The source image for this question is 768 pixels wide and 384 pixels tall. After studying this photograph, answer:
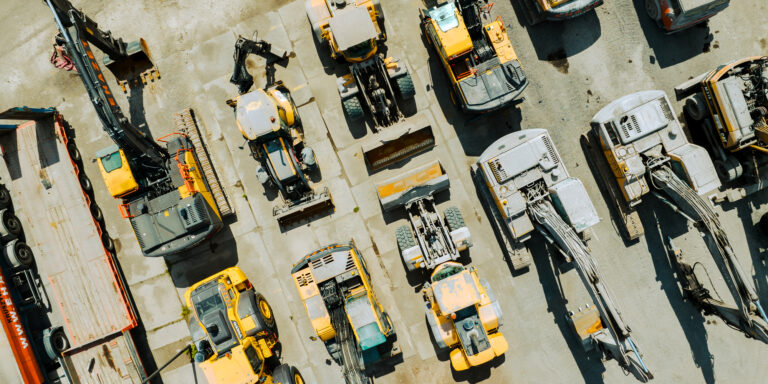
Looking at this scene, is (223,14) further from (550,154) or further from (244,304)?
(550,154)

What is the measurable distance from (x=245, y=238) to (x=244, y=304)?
102 inches

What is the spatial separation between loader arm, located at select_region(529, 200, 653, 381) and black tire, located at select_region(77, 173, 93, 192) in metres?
16.0

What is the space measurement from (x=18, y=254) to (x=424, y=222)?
1432cm

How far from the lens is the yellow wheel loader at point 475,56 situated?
45.4 feet

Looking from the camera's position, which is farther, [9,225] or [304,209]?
[9,225]

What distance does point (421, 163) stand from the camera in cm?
1551

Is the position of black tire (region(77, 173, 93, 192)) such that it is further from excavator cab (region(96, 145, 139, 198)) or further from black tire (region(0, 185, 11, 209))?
black tire (region(0, 185, 11, 209))

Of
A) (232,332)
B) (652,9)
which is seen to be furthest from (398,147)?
(652,9)

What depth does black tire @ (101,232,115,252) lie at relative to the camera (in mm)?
15562

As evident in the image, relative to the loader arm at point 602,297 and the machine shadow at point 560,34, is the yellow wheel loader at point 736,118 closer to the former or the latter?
the machine shadow at point 560,34

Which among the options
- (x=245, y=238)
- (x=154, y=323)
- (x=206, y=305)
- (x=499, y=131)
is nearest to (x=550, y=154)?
(x=499, y=131)

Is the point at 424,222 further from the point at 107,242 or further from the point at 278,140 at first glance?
the point at 107,242

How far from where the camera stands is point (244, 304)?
14242mm

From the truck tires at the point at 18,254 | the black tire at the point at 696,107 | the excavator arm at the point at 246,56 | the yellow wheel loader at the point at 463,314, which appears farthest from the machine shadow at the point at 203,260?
the black tire at the point at 696,107
